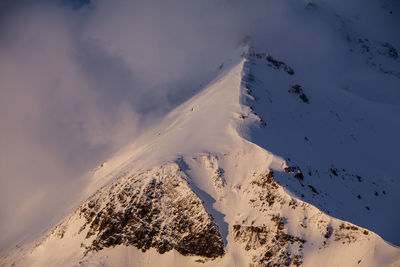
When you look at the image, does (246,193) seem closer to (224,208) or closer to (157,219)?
(224,208)

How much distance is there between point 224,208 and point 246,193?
5.35 m

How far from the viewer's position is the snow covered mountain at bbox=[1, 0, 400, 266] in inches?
2749

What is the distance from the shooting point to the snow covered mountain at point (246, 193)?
229 ft

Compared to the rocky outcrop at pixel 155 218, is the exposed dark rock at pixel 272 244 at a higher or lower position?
lower

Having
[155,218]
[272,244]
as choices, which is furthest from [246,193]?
[155,218]

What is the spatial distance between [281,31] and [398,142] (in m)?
76.5

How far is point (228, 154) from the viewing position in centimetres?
8425

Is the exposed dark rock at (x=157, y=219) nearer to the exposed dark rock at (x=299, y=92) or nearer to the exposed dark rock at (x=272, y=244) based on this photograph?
the exposed dark rock at (x=272, y=244)

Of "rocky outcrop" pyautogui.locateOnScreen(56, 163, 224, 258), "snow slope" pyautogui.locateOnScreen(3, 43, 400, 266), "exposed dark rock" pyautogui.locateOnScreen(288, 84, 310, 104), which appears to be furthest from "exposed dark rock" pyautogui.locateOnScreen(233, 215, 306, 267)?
"exposed dark rock" pyautogui.locateOnScreen(288, 84, 310, 104)

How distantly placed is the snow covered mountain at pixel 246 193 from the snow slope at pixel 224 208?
0.72 ft

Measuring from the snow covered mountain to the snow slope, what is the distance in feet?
0.72

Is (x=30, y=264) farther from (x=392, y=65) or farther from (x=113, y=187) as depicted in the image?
(x=392, y=65)

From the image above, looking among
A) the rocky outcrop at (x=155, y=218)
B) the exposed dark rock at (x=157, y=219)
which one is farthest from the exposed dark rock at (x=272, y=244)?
the rocky outcrop at (x=155, y=218)

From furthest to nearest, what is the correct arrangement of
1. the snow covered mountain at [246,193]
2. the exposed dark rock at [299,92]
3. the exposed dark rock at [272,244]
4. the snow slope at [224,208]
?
the exposed dark rock at [299,92] → the snow covered mountain at [246,193] → the snow slope at [224,208] → the exposed dark rock at [272,244]
